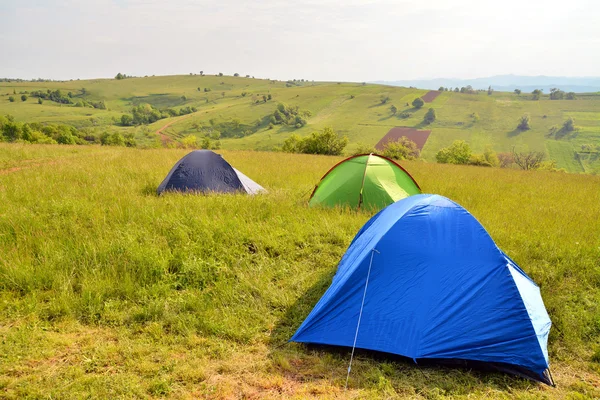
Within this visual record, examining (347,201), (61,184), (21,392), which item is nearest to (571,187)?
(347,201)

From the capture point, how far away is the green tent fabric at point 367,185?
26.6 feet

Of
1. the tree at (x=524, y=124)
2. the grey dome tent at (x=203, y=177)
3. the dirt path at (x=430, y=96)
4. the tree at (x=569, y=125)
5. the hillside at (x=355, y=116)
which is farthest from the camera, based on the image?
the dirt path at (x=430, y=96)

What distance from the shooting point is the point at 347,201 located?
27.1ft

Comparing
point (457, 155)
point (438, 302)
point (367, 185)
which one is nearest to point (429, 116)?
point (457, 155)

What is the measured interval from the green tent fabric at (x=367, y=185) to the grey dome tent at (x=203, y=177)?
7.57 feet

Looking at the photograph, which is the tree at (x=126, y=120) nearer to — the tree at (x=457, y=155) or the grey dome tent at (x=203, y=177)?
the tree at (x=457, y=155)

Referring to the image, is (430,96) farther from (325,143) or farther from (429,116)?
(325,143)

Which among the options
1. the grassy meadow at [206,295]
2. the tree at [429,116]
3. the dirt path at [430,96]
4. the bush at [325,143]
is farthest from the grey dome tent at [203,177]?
the dirt path at [430,96]

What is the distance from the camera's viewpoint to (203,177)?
9.09 metres

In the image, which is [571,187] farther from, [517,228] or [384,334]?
[384,334]

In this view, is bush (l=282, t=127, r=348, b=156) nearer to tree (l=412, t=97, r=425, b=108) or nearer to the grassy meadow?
the grassy meadow

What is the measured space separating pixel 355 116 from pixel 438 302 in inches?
4092

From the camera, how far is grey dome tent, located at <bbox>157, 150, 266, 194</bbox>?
898 cm

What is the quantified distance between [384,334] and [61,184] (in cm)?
981
